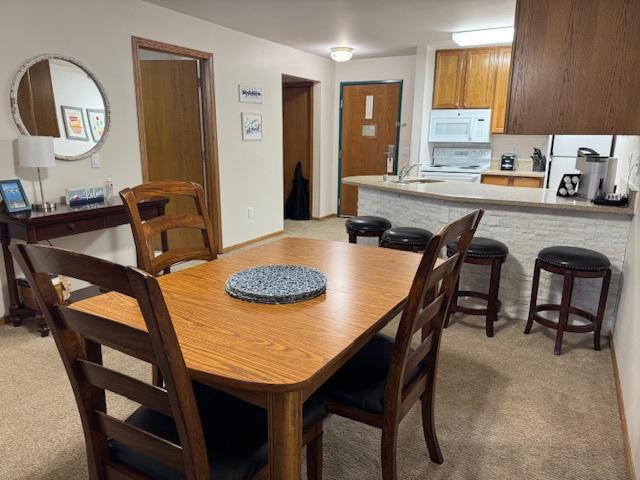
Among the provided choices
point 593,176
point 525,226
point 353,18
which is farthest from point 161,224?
point 353,18

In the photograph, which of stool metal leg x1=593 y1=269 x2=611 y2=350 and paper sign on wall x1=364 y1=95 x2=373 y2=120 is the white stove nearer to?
paper sign on wall x1=364 y1=95 x2=373 y2=120

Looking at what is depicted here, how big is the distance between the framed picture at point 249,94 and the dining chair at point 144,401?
4043 mm

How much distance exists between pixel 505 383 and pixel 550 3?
1.93 m

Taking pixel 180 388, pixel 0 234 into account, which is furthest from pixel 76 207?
pixel 180 388

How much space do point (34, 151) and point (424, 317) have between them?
2.68 metres

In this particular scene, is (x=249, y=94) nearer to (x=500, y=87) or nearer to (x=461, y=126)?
(x=461, y=126)

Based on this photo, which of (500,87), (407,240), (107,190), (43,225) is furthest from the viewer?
(500,87)

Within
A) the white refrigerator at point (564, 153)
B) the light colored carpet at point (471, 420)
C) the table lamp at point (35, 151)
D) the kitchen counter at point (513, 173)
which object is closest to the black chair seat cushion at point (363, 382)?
the light colored carpet at point (471, 420)

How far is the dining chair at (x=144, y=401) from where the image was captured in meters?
0.86

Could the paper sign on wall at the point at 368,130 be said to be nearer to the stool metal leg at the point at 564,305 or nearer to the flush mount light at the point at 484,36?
the flush mount light at the point at 484,36

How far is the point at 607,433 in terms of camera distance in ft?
6.53

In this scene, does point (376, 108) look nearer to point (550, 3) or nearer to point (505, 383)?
point (550, 3)

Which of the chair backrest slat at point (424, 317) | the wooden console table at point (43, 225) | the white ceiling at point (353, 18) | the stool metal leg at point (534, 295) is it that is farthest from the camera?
the white ceiling at point (353, 18)

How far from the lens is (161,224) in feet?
6.30
